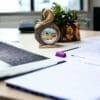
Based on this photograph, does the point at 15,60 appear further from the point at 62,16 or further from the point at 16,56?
the point at 62,16

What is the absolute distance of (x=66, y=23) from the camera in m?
1.45

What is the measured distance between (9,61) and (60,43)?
50 cm

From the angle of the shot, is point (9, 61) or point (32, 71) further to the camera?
point (9, 61)

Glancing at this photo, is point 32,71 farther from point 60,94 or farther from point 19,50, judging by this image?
point 19,50

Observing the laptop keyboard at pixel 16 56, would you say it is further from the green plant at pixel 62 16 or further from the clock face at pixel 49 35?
the green plant at pixel 62 16

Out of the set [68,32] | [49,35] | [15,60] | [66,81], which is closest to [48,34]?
[49,35]

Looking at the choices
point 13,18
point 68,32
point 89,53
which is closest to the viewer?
point 89,53

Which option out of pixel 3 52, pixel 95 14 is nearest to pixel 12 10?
pixel 95 14

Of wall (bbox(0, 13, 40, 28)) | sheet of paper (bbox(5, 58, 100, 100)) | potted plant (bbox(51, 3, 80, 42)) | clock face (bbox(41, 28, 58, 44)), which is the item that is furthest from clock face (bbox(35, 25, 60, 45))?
wall (bbox(0, 13, 40, 28))

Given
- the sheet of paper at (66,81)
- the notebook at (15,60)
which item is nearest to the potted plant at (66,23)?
the notebook at (15,60)

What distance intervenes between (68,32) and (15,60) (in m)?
0.52

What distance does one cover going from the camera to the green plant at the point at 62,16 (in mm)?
1433

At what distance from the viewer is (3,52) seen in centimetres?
115

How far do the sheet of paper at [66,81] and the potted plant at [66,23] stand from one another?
1.74 ft
